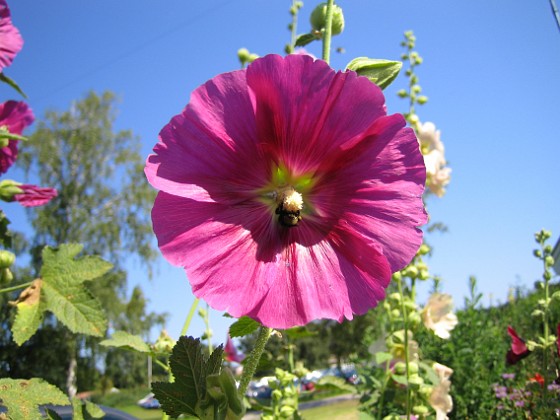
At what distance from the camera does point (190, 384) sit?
1.90 feet

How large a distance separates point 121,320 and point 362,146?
16.8m

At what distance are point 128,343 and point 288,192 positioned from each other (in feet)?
2.38

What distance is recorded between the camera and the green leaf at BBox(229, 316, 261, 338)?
0.64 m

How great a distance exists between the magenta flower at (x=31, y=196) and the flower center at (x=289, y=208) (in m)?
0.74

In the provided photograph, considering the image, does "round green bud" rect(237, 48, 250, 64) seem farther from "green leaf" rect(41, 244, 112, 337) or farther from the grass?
the grass

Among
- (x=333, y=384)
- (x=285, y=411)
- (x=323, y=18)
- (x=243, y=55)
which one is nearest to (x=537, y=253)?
(x=333, y=384)

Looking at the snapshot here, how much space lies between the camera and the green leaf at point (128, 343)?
1166mm

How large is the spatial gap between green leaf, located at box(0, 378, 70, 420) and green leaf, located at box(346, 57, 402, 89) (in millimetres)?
714

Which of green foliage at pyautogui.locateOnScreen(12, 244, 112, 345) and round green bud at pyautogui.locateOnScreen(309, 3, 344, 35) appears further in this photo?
green foliage at pyautogui.locateOnScreen(12, 244, 112, 345)

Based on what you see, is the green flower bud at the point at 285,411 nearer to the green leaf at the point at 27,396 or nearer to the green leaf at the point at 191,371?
the green leaf at the point at 27,396

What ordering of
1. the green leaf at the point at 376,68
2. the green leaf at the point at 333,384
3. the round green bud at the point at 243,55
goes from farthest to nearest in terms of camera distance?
the green leaf at the point at 333,384 < the round green bud at the point at 243,55 < the green leaf at the point at 376,68

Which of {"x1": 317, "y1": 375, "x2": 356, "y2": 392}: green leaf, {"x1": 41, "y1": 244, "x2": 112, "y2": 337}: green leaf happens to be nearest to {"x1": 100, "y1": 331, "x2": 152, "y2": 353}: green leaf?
{"x1": 41, "y1": 244, "x2": 112, "y2": 337}: green leaf

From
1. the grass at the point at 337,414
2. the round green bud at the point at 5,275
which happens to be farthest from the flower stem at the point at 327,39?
the grass at the point at 337,414

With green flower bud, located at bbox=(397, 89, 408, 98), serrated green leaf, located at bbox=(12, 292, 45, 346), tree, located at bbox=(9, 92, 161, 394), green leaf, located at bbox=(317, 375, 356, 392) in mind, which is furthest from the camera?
tree, located at bbox=(9, 92, 161, 394)
